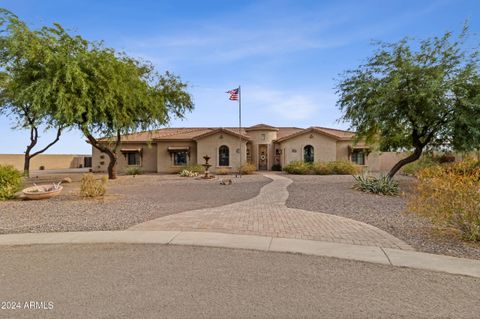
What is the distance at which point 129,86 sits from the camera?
1788cm

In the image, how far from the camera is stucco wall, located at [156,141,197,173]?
29.9 meters

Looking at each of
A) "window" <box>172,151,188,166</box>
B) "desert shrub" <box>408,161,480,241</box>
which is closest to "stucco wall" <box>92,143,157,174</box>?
"window" <box>172,151,188,166</box>

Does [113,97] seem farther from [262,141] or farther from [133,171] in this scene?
[262,141]

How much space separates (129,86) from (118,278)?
15.4m

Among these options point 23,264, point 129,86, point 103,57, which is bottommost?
point 23,264

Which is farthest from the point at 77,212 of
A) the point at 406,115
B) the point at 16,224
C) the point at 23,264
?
the point at 406,115

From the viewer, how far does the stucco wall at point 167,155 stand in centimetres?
2989

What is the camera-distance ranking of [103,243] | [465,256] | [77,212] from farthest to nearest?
[77,212], [103,243], [465,256]

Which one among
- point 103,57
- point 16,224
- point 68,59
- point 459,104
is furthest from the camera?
point 103,57

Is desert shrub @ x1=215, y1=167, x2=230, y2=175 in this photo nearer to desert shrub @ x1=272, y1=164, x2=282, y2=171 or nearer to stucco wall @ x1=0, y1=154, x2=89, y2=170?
desert shrub @ x1=272, y1=164, x2=282, y2=171

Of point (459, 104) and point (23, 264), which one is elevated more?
point (459, 104)

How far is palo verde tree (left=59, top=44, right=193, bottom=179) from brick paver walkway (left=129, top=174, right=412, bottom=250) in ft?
31.6

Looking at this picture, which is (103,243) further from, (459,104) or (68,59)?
(459,104)

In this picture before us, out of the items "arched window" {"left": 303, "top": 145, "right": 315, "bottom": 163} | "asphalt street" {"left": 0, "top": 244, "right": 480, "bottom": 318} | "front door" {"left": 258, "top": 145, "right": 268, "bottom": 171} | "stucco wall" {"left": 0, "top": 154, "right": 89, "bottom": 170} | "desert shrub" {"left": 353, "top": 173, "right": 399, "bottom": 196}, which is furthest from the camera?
"stucco wall" {"left": 0, "top": 154, "right": 89, "bottom": 170}
